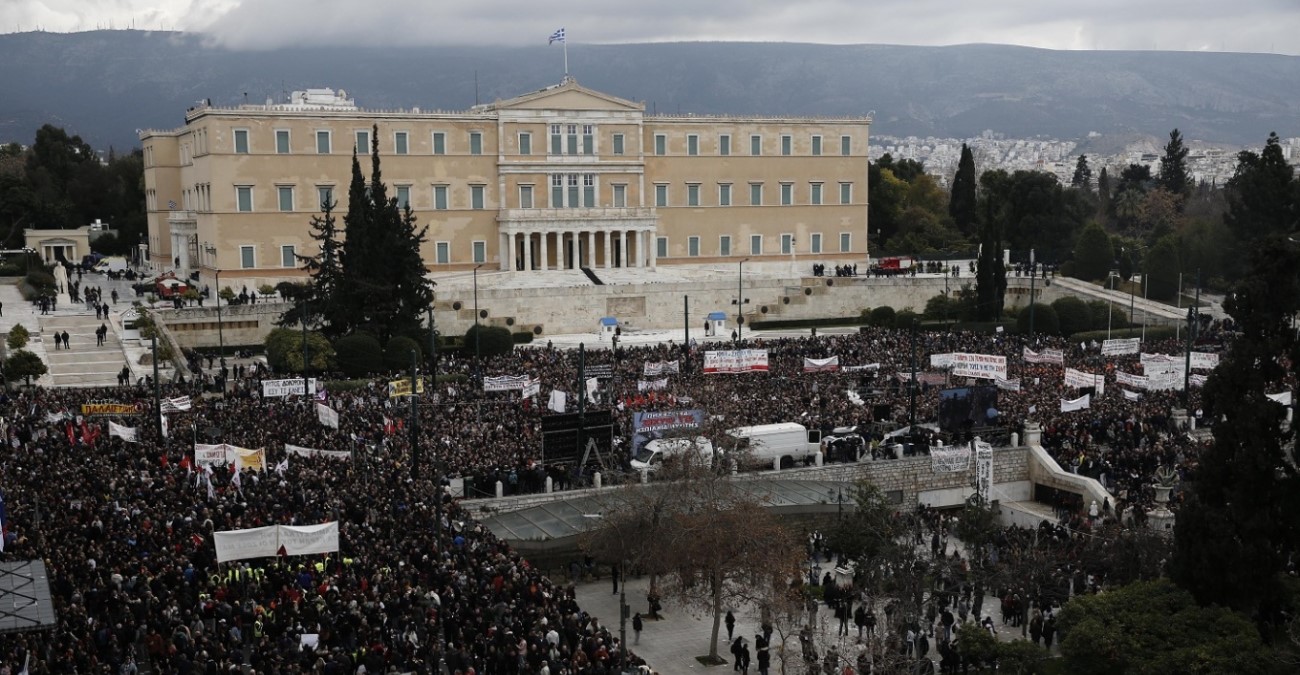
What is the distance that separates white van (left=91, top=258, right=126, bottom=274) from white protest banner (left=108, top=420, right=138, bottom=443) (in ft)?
146

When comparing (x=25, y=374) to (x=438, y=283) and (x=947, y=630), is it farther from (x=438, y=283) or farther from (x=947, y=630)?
(x=947, y=630)

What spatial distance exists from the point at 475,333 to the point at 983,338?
63.1 feet

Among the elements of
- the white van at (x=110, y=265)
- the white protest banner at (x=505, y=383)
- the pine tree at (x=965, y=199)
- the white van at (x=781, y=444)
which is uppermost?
the pine tree at (x=965, y=199)

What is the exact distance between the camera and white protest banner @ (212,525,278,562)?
22.2 metres


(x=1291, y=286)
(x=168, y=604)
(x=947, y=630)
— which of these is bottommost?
(x=947, y=630)

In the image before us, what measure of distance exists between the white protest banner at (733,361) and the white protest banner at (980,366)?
18.5 ft

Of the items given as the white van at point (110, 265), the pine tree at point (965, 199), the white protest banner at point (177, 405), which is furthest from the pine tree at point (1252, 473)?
the pine tree at point (965, 199)

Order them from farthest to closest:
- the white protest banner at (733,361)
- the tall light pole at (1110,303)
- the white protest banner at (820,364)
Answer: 1. the tall light pole at (1110,303)
2. the white protest banner at (820,364)
3. the white protest banner at (733,361)

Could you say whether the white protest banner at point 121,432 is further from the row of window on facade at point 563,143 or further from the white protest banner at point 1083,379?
the row of window on facade at point 563,143

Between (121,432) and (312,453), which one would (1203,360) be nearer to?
(312,453)

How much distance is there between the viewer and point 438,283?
63.7 meters

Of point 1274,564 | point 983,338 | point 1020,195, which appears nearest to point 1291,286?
point 1274,564

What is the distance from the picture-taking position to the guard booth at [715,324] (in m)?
61.1

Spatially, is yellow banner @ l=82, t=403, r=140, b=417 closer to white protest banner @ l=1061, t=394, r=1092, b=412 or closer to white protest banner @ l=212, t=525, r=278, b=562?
white protest banner @ l=212, t=525, r=278, b=562
